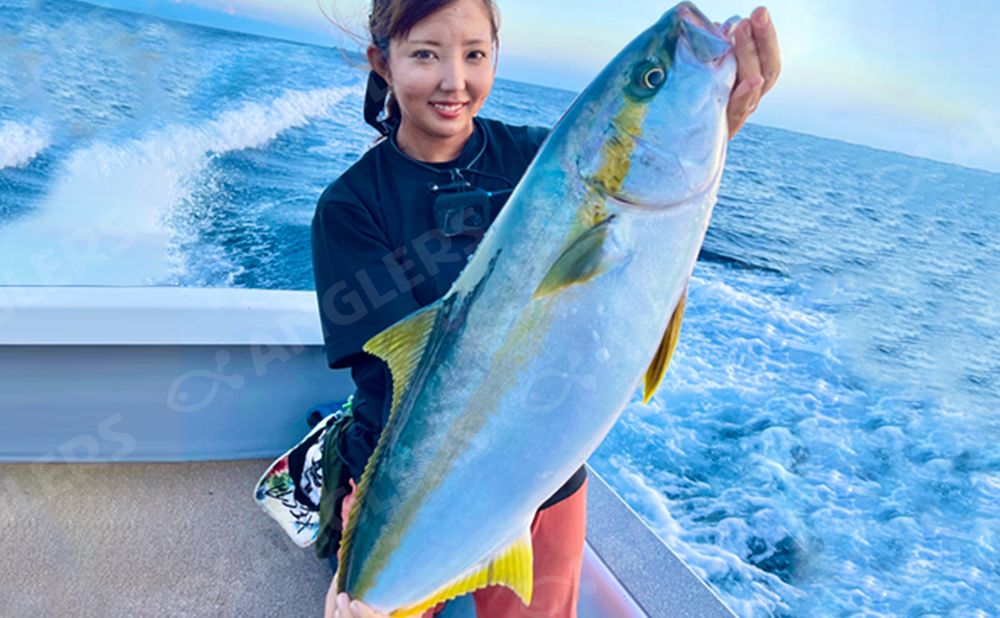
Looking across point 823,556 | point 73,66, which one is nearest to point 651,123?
point 823,556

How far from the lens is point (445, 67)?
109 centimetres

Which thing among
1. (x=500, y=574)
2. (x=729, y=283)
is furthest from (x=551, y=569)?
(x=729, y=283)

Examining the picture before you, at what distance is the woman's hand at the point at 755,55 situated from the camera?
762mm

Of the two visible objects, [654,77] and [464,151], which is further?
[464,151]

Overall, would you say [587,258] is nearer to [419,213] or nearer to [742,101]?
[742,101]

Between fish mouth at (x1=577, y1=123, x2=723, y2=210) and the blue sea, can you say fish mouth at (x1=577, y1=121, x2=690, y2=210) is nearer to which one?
fish mouth at (x1=577, y1=123, x2=723, y2=210)

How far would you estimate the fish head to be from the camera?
723 millimetres

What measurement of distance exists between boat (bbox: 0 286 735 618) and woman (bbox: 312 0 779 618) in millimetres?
509

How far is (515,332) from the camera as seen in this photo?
768mm

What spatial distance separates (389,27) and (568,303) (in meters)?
0.63

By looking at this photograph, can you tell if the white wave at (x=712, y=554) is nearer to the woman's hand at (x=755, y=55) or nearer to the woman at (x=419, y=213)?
the woman at (x=419, y=213)

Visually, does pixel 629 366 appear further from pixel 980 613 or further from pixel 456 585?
pixel 980 613

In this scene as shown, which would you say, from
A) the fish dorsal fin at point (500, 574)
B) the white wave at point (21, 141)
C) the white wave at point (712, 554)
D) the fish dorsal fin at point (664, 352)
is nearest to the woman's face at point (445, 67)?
the fish dorsal fin at point (664, 352)

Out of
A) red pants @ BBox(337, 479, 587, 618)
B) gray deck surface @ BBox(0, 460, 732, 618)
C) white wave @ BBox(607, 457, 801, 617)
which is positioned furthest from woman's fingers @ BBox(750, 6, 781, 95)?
white wave @ BBox(607, 457, 801, 617)
